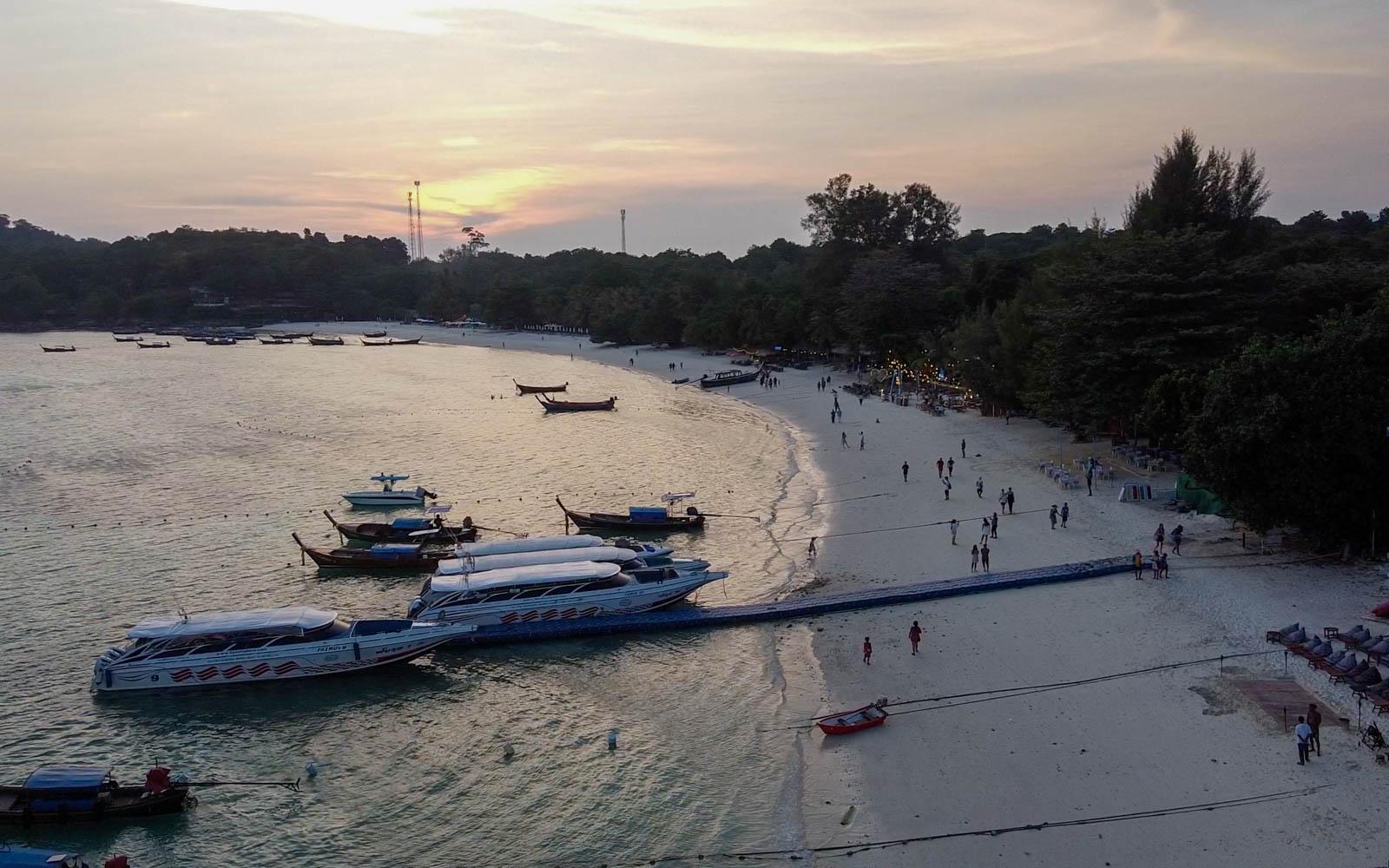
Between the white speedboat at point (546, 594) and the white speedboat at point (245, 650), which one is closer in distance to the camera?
the white speedboat at point (245, 650)

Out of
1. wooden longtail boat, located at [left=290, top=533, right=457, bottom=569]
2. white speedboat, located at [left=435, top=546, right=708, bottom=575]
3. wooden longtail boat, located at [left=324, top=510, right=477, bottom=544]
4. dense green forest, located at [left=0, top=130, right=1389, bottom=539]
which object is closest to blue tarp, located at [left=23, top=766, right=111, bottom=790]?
white speedboat, located at [left=435, top=546, right=708, bottom=575]

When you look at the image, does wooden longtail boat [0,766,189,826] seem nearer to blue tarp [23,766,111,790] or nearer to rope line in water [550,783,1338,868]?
blue tarp [23,766,111,790]

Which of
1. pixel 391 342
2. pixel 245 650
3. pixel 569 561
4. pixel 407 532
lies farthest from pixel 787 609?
pixel 391 342

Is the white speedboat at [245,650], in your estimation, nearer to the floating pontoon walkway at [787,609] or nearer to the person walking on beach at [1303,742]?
the floating pontoon walkway at [787,609]

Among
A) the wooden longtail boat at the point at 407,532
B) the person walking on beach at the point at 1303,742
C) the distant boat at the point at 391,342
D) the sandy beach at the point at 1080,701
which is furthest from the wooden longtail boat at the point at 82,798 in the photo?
the distant boat at the point at 391,342

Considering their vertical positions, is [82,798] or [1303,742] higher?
[1303,742]

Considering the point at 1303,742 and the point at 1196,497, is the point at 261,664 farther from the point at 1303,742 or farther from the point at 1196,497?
the point at 1196,497

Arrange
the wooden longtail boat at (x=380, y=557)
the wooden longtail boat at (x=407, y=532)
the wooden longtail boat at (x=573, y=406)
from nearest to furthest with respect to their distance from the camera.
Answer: the wooden longtail boat at (x=380, y=557)
the wooden longtail boat at (x=407, y=532)
the wooden longtail boat at (x=573, y=406)
